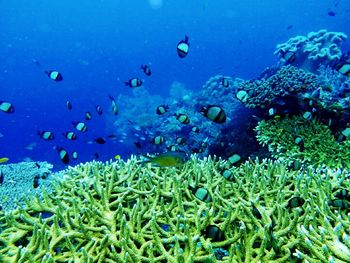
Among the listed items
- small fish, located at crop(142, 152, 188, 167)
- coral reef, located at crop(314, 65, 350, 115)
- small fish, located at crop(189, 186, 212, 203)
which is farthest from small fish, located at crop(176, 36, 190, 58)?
small fish, located at crop(189, 186, 212, 203)

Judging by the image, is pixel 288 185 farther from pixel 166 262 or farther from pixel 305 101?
pixel 305 101

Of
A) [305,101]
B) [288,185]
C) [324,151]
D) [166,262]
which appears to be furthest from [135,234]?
[305,101]

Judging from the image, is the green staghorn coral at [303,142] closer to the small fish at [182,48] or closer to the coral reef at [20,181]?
the small fish at [182,48]

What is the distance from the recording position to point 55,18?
531ft

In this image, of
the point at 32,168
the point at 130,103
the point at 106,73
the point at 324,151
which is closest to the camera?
the point at 324,151

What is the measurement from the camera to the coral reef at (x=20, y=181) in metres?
6.00

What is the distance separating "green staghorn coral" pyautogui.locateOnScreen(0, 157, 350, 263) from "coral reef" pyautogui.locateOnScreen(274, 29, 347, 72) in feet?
31.2

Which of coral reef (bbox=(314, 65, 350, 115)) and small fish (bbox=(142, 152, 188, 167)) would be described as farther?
coral reef (bbox=(314, 65, 350, 115))

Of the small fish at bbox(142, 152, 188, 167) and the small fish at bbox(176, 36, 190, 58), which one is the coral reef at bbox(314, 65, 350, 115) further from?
the small fish at bbox(142, 152, 188, 167)

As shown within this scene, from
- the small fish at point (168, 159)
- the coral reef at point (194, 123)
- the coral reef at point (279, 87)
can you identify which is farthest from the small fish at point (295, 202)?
the coral reef at point (279, 87)

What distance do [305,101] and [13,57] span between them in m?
166

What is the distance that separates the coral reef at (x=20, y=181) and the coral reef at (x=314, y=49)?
32.0 feet

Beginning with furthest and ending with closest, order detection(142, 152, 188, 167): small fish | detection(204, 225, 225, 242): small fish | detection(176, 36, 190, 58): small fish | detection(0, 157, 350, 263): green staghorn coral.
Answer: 1. detection(176, 36, 190, 58): small fish
2. detection(142, 152, 188, 167): small fish
3. detection(204, 225, 225, 242): small fish
4. detection(0, 157, 350, 263): green staghorn coral

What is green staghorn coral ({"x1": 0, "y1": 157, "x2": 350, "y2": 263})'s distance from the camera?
306cm
